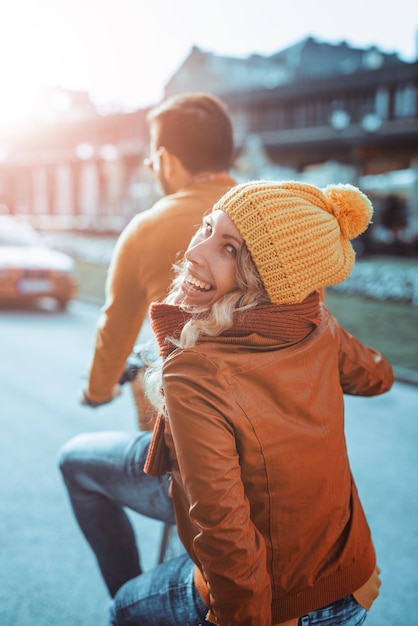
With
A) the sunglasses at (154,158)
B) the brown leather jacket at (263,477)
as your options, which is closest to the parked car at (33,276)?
the sunglasses at (154,158)

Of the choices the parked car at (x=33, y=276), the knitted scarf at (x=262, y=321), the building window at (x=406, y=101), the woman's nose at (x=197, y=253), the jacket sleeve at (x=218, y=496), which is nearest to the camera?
the jacket sleeve at (x=218, y=496)

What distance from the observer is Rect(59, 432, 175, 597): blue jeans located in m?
2.03

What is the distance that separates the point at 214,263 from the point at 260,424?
16.7 inches

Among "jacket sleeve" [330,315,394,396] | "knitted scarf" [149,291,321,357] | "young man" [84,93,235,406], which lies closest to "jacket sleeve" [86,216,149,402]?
"young man" [84,93,235,406]

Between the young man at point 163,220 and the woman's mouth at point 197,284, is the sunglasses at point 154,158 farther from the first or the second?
the woman's mouth at point 197,284

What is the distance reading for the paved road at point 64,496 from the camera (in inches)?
108

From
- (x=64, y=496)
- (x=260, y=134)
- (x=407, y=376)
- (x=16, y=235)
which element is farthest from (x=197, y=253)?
(x=260, y=134)

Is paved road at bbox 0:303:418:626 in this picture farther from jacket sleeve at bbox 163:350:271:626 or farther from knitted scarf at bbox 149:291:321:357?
knitted scarf at bbox 149:291:321:357

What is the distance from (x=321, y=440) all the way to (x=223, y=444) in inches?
11.2

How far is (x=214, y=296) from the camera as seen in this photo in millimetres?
1567

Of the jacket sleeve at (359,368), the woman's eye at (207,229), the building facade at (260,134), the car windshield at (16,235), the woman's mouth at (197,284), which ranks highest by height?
the woman's eye at (207,229)

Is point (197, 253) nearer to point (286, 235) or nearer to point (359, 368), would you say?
point (286, 235)

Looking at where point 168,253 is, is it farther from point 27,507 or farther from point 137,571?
point 27,507

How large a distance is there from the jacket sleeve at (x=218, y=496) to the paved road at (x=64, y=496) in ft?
5.02
